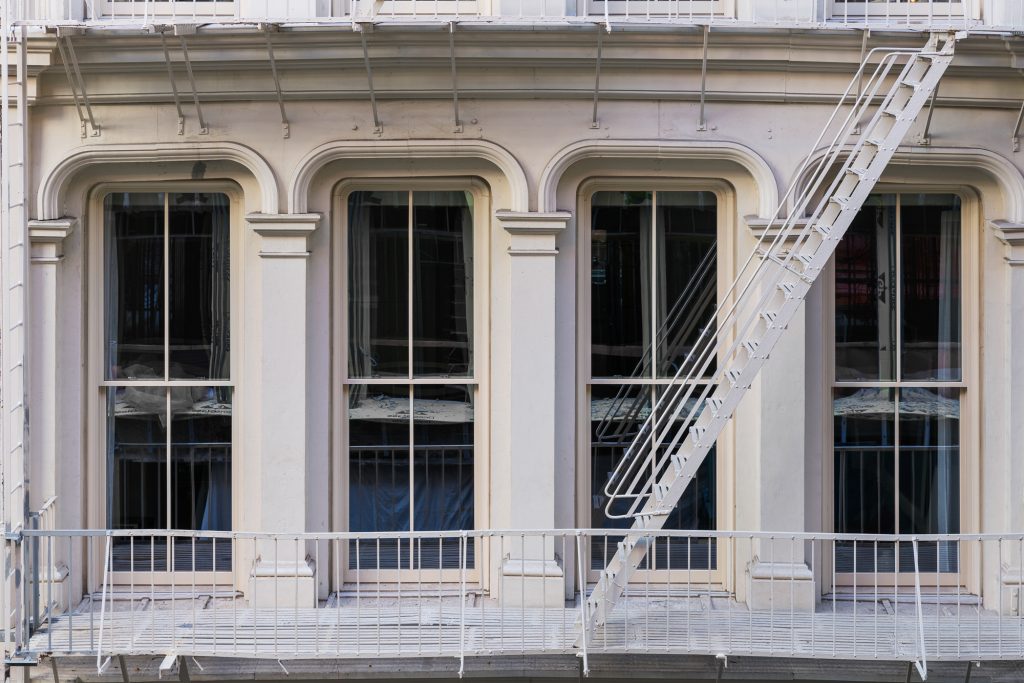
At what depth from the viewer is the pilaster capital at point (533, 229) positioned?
30.7ft

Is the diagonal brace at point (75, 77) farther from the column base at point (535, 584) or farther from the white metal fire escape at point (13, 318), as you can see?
the column base at point (535, 584)

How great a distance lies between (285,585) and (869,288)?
5142 mm

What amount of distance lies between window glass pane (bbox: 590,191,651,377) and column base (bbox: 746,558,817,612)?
1800 mm

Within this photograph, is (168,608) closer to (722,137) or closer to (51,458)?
(51,458)

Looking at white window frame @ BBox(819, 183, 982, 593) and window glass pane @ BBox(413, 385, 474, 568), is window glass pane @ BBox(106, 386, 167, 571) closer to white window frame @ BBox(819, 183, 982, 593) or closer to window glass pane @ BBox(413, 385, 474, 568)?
window glass pane @ BBox(413, 385, 474, 568)

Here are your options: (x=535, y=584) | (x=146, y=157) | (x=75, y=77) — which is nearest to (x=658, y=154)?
(x=535, y=584)

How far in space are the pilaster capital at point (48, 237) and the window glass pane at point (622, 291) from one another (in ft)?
13.4

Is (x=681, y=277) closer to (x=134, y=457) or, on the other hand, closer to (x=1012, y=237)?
(x=1012, y=237)

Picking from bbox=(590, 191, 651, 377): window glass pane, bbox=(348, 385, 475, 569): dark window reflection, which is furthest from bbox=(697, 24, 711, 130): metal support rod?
bbox=(348, 385, 475, 569): dark window reflection

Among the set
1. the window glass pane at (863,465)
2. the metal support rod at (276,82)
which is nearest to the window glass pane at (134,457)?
the metal support rod at (276,82)

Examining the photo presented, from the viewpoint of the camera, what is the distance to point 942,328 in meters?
9.88

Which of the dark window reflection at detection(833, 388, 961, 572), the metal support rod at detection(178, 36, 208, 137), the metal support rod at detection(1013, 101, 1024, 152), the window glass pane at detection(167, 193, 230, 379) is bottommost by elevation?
the dark window reflection at detection(833, 388, 961, 572)

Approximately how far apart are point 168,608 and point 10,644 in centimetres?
119

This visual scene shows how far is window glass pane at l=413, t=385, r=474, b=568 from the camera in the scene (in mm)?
9805
